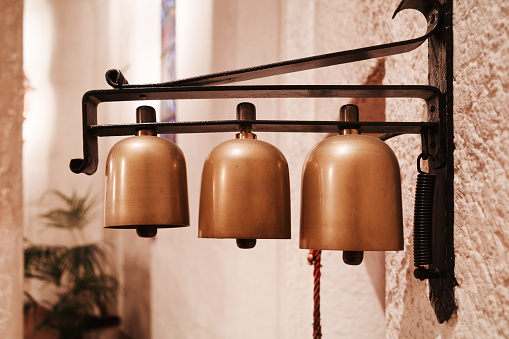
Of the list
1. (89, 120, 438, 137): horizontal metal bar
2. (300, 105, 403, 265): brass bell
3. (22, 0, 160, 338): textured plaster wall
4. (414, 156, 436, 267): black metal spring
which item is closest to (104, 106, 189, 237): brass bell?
(89, 120, 438, 137): horizontal metal bar

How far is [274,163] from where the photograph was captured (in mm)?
617

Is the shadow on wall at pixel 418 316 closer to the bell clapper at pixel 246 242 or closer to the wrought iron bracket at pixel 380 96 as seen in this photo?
the wrought iron bracket at pixel 380 96

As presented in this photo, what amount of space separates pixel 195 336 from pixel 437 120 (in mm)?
2256

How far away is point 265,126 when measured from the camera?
0.72 m

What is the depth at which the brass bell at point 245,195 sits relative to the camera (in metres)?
0.59

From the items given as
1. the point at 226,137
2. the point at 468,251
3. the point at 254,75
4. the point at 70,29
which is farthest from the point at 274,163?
the point at 70,29

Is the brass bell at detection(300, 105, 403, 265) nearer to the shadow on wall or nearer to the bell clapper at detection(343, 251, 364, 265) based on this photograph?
the bell clapper at detection(343, 251, 364, 265)

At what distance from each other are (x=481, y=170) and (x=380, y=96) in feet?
0.55

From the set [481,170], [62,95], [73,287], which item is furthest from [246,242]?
[62,95]

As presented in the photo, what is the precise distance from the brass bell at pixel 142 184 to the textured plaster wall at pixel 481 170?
41 cm

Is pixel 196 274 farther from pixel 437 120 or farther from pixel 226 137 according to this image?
pixel 437 120

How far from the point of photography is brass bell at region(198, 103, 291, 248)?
0.59 meters

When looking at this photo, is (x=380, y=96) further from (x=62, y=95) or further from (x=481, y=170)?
(x=62, y=95)

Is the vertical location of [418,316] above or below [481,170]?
below
